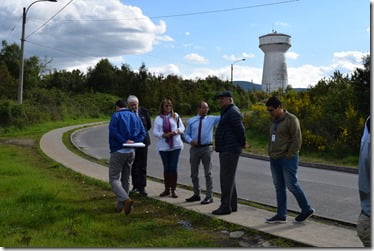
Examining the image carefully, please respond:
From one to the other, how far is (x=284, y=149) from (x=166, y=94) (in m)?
47.7

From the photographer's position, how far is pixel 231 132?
6633 millimetres

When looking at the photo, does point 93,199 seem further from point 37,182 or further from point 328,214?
point 328,214

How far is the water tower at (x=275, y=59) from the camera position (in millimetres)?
48219

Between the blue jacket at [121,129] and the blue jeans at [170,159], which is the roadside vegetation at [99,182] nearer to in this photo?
the blue jeans at [170,159]

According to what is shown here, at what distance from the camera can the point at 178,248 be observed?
5.20 metres

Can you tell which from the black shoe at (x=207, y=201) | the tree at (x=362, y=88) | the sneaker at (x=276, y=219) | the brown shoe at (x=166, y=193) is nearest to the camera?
the sneaker at (x=276, y=219)

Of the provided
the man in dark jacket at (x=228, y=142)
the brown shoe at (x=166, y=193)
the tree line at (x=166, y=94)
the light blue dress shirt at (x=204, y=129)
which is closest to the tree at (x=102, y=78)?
the tree line at (x=166, y=94)

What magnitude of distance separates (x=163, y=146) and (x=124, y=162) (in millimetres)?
912

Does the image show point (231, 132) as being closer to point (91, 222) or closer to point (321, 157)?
point (91, 222)

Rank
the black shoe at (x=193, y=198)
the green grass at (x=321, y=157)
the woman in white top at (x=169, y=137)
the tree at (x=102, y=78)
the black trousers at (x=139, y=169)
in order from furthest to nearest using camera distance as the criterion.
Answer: the tree at (x=102, y=78)
the green grass at (x=321, y=157)
the black trousers at (x=139, y=169)
the woman in white top at (x=169, y=137)
the black shoe at (x=193, y=198)

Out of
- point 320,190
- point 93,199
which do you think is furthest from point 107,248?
point 320,190

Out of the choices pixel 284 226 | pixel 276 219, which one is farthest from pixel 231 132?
pixel 284 226

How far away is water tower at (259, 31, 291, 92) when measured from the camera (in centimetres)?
4822

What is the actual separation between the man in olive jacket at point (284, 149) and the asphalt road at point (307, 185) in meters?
1.09
